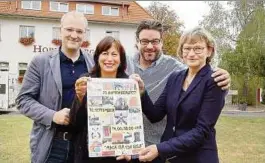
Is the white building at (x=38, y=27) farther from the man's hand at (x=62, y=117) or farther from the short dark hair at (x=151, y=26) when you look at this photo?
the man's hand at (x=62, y=117)

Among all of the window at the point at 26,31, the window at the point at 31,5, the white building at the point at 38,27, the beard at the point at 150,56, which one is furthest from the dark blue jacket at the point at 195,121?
the window at the point at 31,5

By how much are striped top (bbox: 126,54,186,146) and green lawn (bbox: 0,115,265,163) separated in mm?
5523

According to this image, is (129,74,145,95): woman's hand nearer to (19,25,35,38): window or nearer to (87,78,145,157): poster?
(87,78,145,157): poster

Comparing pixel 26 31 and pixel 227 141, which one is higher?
pixel 26 31

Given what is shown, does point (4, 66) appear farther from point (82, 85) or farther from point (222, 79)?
point (222, 79)

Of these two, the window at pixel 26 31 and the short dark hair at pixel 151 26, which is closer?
the short dark hair at pixel 151 26

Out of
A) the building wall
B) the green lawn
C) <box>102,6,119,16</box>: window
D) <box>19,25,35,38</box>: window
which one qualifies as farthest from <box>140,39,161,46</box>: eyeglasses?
<box>102,6,119,16</box>: window

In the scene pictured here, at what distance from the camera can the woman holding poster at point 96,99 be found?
9.11ft

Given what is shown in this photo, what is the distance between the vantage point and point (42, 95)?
126 inches

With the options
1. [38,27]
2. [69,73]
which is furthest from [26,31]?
[69,73]

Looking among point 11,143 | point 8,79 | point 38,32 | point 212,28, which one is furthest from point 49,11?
point 11,143

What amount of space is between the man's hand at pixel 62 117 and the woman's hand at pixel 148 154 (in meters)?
0.59

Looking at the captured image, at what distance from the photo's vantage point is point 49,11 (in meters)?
27.3

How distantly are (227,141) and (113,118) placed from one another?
368 inches
